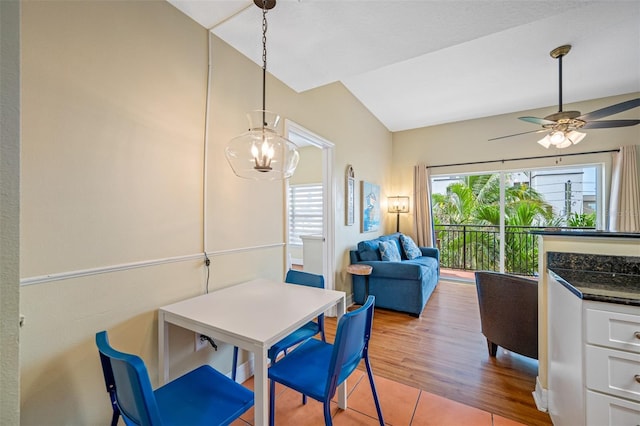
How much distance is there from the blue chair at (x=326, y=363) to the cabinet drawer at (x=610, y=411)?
983 millimetres

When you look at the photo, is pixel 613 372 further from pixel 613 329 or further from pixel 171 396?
pixel 171 396

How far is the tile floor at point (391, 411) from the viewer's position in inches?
64.1

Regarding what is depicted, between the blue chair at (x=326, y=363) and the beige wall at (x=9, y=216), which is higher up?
the beige wall at (x=9, y=216)

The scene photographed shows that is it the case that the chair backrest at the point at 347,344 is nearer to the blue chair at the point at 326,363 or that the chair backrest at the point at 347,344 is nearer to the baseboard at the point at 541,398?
the blue chair at the point at 326,363

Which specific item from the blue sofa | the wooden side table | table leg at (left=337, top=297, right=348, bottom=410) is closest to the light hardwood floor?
the blue sofa

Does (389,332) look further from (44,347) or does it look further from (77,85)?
(77,85)

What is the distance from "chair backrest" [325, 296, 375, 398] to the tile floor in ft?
1.81

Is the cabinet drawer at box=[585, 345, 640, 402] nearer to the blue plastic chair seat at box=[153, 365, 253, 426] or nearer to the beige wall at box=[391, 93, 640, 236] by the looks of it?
the blue plastic chair seat at box=[153, 365, 253, 426]

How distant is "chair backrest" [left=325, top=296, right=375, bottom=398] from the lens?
1.16 metres

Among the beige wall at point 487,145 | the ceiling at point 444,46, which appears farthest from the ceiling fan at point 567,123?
the beige wall at point 487,145

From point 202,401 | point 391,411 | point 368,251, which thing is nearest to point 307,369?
point 202,401

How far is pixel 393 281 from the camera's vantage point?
132 inches

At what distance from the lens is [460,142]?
4.82 m

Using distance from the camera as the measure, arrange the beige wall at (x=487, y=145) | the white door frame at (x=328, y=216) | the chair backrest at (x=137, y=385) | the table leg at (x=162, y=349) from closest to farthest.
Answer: the chair backrest at (x=137, y=385)
the table leg at (x=162, y=349)
the white door frame at (x=328, y=216)
the beige wall at (x=487, y=145)
